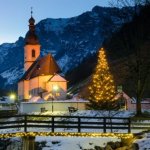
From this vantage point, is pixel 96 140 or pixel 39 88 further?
pixel 39 88

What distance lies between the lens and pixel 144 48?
53.2m

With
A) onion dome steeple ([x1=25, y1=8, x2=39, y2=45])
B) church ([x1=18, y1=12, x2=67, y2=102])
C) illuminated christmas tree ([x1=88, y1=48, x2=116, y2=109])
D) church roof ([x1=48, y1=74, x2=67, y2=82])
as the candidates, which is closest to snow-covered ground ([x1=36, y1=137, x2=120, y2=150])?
illuminated christmas tree ([x1=88, y1=48, x2=116, y2=109])

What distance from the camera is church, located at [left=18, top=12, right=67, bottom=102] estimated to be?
96.5 meters

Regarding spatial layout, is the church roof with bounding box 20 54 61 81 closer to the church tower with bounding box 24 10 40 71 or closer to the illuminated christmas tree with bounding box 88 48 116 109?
the church tower with bounding box 24 10 40 71

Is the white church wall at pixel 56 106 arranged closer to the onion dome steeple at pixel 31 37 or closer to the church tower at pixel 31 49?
the church tower at pixel 31 49

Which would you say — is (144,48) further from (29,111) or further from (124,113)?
(29,111)

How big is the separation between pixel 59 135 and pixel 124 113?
18.6 m

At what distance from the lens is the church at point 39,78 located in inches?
3799

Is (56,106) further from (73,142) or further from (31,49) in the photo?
(31,49)

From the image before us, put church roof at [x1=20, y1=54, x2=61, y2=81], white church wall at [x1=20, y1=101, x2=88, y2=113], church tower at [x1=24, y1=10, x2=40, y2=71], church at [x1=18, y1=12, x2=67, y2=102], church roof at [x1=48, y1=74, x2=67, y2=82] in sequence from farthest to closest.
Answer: church tower at [x1=24, y1=10, x2=40, y2=71]
church roof at [x1=20, y1=54, x2=61, y2=81]
church roof at [x1=48, y1=74, x2=67, y2=82]
church at [x1=18, y1=12, x2=67, y2=102]
white church wall at [x1=20, y1=101, x2=88, y2=113]

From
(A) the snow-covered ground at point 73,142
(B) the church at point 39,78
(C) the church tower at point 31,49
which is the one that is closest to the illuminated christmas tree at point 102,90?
(A) the snow-covered ground at point 73,142

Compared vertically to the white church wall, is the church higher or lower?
higher

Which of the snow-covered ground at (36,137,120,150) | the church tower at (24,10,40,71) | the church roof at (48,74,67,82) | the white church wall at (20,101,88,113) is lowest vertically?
the snow-covered ground at (36,137,120,150)

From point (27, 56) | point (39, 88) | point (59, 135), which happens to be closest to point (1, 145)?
point (59, 135)
